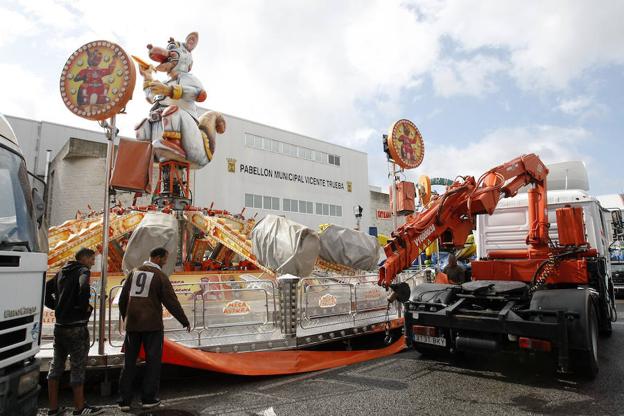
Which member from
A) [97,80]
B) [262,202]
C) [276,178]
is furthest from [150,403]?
[276,178]

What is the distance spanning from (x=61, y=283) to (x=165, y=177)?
865cm

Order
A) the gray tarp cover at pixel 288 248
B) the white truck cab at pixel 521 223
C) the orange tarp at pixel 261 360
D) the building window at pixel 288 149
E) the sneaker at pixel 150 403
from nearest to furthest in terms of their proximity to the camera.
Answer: the sneaker at pixel 150 403, the orange tarp at pixel 261 360, the white truck cab at pixel 521 223, the gray tarp cover at pixel 288 248, the building window at pixel 288 149

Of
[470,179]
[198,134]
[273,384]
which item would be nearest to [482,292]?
[470,179]

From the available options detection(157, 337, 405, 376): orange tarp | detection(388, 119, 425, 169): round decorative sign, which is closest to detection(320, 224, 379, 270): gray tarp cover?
detection(388, 119, 425, 169): round decorative sign

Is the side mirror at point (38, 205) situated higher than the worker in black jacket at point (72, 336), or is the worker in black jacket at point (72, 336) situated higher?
the side mirror at point (38, 205)

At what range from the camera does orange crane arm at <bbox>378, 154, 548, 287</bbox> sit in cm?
676

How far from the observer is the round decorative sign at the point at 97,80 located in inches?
269

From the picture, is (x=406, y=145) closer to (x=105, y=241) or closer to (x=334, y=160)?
(x=105, y=241)

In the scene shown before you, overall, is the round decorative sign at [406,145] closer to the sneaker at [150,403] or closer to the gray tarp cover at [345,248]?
the gray tarp cover at [345,248]

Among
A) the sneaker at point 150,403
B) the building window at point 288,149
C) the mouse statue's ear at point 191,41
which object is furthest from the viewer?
the building window at point 288,149

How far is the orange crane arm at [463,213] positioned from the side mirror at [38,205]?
449 centimetres

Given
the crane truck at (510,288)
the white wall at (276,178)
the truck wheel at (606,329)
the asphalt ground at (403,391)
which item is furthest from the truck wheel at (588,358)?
the white wall at (276,178)

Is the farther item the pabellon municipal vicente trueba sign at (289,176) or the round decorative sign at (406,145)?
the pabellon municipal vicente trueba sign at (289,176)

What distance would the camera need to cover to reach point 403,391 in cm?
552
